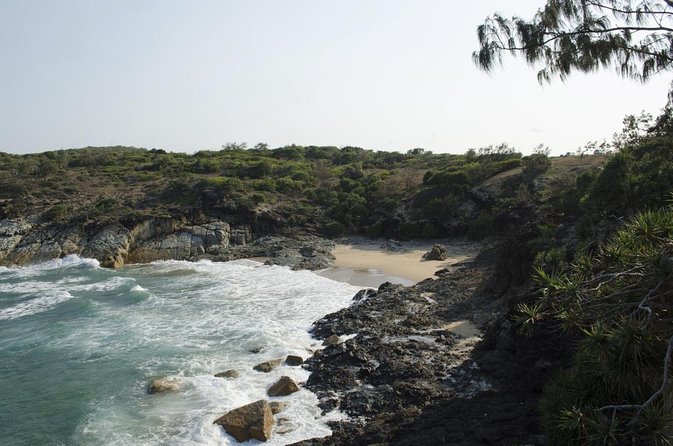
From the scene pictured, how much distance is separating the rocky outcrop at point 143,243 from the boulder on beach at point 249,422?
19163mm

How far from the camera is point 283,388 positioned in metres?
12.5

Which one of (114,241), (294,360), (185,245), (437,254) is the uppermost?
(114,241)

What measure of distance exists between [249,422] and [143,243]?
24.9 meters

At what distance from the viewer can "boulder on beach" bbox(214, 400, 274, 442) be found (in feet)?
34.4

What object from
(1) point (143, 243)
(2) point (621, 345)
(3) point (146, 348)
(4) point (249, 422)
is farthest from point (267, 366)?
(1) point (143, 243)

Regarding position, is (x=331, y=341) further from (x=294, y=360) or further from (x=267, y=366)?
(x=267, y=366)

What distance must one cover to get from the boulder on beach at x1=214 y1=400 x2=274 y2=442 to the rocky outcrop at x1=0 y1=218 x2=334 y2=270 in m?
19.2

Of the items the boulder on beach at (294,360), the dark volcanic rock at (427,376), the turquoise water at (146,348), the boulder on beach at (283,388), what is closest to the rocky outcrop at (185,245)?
the turquoise water at (146,348)

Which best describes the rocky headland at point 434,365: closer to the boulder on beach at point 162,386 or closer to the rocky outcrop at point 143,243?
the boulder on beach at point 162,386

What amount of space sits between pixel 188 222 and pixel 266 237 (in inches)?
212

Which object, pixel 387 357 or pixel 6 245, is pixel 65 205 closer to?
pixel 6 245

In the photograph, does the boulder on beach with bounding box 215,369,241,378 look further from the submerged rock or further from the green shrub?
the green shrub

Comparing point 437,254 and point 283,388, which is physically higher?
point 437,254

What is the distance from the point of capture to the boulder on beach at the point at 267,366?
14031 millimetres
